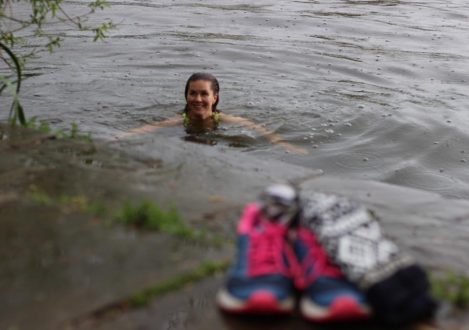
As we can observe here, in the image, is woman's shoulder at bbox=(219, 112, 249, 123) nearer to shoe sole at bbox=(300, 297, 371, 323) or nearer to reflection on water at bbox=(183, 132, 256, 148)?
reflection on water at bbox=(183, 132, 256, 148)

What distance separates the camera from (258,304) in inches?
100.0

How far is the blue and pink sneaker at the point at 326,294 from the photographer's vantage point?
250 centimetres

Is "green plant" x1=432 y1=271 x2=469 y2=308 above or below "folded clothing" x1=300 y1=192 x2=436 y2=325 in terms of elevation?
below

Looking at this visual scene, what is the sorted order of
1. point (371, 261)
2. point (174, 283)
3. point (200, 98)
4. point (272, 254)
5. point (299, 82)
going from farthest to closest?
point (299, 82) → point (200, 98) → point (174, 283) → point (272, 254) → point (371, 261)

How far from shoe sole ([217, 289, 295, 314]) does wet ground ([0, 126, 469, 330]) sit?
0.13ft

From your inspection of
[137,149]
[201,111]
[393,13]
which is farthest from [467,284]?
[393,13]

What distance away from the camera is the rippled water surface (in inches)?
297

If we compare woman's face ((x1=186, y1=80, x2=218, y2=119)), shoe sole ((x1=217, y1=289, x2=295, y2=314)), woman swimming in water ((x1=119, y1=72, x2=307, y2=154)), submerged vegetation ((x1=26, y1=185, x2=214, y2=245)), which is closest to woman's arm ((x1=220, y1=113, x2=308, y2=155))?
woman swimming in water ((x1=119, y1=72, x2=307, y2=154))

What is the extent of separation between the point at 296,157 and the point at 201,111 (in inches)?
55.8

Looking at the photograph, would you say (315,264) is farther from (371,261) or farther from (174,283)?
(174,283)

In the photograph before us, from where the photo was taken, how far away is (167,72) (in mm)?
10297

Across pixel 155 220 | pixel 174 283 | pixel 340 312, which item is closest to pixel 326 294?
pixel 340 312

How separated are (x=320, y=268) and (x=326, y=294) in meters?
0.15

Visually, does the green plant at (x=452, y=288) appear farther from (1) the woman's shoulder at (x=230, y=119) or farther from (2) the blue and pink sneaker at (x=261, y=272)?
(1) the woman's shoulder at (x=230, y=119)
